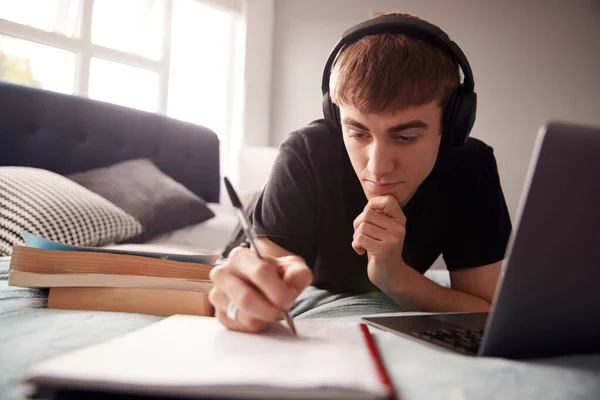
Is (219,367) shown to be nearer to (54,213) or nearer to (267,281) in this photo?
(267,281)

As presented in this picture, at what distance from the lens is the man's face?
872mm

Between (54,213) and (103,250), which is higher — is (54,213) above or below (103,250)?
below

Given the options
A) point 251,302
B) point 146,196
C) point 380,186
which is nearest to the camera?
point 251,302

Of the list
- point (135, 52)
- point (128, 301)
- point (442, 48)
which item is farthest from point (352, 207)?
point (135, 52)

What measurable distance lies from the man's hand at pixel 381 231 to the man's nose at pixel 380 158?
57 mm

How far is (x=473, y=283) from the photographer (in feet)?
3.59

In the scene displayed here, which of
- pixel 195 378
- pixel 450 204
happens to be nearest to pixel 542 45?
pixel 450 204

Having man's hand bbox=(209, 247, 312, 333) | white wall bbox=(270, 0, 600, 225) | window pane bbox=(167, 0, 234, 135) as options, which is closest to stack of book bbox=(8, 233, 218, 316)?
man's hand bbox=(209, 247, 312, 333)

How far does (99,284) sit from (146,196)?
1182mm

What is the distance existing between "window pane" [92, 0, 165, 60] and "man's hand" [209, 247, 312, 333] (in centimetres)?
241

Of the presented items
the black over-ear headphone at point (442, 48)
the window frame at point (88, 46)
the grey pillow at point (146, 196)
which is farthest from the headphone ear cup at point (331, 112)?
the window frame at point (88, 46)

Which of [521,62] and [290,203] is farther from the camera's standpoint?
[521,62]

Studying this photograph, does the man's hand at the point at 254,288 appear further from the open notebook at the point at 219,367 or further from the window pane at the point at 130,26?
the window pane at the point at 130,26

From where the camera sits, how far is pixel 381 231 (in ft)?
2.69
